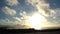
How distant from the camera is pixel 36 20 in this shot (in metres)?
2.76

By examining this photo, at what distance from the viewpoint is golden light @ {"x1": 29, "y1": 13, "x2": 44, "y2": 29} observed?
2.75m

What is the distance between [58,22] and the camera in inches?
107

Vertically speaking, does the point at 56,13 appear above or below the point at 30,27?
above

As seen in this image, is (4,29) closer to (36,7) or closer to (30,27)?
(30,27)

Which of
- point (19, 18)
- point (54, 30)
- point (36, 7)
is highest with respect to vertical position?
point (36, 7)

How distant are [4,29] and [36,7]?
2.42 ft

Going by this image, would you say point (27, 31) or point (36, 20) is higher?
point (36, 20)

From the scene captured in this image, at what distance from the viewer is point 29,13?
9.04 ft

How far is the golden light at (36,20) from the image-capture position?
9.02 feet

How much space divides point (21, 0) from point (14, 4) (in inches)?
6.1

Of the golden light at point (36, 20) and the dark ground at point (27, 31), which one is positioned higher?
the golden light at point (36, 20)

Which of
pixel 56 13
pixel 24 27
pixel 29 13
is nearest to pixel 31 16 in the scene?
pixel 29 13

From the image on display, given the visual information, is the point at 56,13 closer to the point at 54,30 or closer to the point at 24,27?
the point at 54,30

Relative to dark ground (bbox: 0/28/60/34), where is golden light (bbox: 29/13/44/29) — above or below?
above
